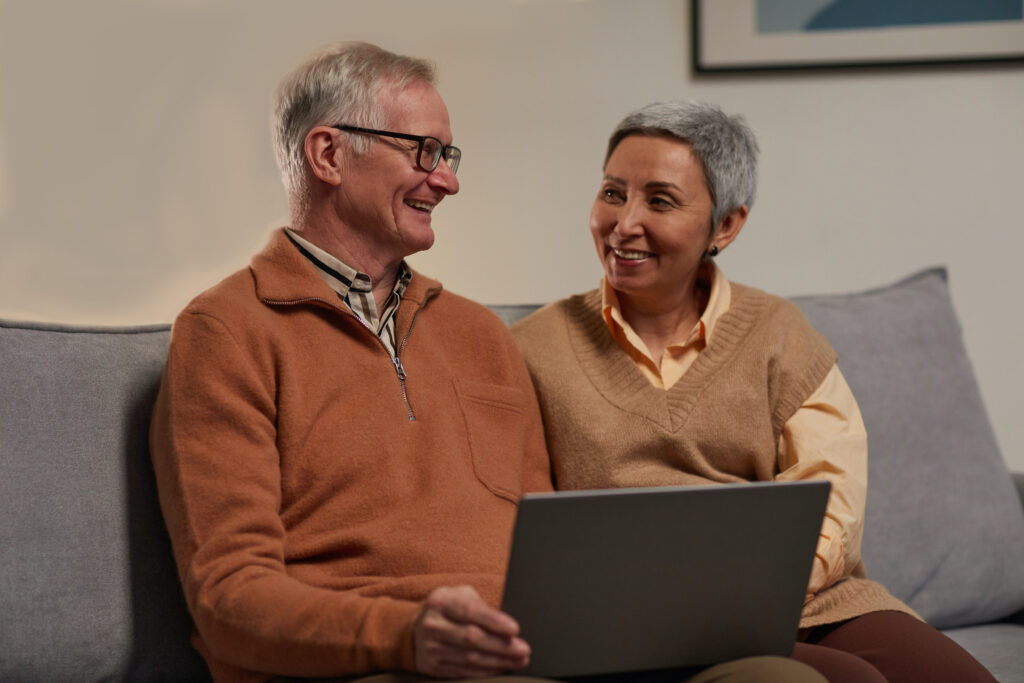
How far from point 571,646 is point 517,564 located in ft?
0.49

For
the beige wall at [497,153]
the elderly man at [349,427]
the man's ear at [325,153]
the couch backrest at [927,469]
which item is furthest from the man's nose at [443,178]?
the beige wall at [497,153]

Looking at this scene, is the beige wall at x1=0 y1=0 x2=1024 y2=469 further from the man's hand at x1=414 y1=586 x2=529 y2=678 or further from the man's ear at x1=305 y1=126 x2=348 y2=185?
the man's hand at x1=414 y1=586 x2=529 y2=678

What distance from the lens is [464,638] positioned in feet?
3.46

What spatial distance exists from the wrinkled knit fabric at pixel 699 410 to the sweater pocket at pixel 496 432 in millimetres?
101

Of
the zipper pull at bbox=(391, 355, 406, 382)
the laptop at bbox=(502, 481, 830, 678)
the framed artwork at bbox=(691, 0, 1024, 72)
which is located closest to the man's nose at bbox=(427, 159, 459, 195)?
the zipper pull at bbox=(391, 355, 406, 382)

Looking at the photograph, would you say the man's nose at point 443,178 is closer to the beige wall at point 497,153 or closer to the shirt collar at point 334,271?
the shirt collar at point 334,271

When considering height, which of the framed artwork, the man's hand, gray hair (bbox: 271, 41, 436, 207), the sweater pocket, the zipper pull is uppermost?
the framed artwork

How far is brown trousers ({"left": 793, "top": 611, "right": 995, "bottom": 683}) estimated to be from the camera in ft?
4.44

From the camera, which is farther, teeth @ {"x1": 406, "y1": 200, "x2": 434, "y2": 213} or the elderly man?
teeth @ {"x1": 406, "y1": 200, "x2": 434, "y2": 213}

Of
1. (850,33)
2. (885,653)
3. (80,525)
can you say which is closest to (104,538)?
(80,525)

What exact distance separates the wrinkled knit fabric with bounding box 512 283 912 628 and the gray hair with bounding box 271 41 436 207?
1.62 ft

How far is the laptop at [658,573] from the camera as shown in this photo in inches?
40.5

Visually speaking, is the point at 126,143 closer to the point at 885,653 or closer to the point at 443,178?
the point at 443,178

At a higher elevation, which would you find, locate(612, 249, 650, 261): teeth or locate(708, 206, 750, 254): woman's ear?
locate(708, 206, 750, 254): woman's ear
